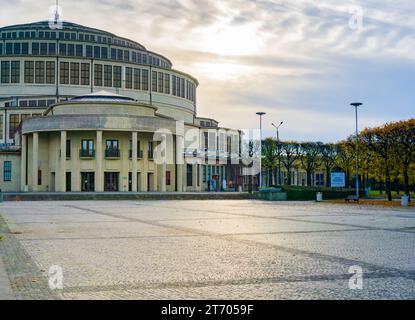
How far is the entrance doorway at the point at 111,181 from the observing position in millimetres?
68250

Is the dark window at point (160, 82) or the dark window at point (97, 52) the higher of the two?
the dark window at point (97, 52)

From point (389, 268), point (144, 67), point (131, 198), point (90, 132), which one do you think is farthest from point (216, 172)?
point (389, 268)

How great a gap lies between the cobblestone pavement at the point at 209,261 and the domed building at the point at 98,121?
45214mm

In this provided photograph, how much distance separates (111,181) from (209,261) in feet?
185

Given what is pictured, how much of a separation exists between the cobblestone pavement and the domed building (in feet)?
148

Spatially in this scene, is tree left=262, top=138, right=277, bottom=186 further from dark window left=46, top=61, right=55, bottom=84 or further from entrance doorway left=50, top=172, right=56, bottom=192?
entrance doorway left=50, top=172, right=56, bottom=192

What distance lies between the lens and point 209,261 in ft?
43.0

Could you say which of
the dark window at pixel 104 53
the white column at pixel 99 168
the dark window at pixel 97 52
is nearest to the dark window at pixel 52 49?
the dark window at pixel 97 52

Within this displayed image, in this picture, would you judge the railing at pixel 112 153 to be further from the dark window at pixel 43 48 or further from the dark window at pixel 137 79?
the dark window at pixel 43 48

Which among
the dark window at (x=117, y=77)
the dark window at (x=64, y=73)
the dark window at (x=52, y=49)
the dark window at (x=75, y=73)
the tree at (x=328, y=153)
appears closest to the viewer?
the dark window at (x=64, y=73)

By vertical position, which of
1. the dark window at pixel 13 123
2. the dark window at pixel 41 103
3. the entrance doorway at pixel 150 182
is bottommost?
the entrance doorway at pixel 150 182

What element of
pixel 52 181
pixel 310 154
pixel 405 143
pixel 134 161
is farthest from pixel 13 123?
pixel 405 143

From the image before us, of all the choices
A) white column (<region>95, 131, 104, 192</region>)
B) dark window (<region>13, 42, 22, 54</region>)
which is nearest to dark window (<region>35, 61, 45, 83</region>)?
dark window (<region>13, 42, 22, 54</region>)
